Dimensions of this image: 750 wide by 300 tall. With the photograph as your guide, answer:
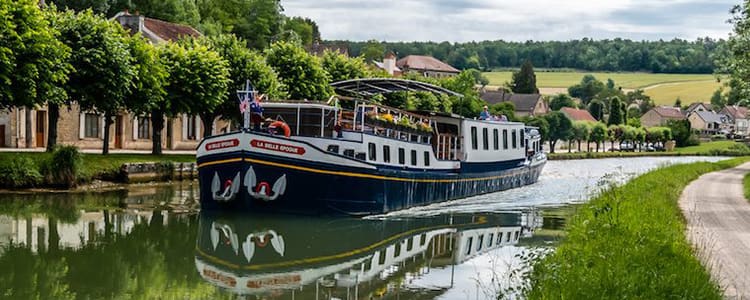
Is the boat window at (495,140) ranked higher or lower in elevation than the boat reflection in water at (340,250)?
higher

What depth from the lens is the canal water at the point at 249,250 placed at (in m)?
17.9

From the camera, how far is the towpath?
1505 centimetres

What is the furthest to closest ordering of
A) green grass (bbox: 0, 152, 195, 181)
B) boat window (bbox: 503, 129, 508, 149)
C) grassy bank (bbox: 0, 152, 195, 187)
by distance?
boat window (bbox: 503, 129, 508, 149) → green grass (bbox: 0, 152, 195, 181) → grassy bank (bbox: 0, 152, 195, 187)

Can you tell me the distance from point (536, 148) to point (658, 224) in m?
36.2

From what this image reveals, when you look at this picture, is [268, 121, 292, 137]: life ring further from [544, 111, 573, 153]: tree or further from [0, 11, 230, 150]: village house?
[544, 111, 573, 153]: tree

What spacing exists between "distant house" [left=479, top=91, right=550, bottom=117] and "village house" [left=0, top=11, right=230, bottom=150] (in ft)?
287

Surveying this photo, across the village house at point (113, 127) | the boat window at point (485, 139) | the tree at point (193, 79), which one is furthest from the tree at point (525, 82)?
the boat window at point (485, 139)

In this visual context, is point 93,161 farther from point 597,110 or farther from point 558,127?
point 597,110

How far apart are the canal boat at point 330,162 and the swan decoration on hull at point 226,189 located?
0.09ft

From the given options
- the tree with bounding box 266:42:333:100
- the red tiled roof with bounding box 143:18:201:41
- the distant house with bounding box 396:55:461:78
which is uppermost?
the distant house with bounding box 396:55:461:78

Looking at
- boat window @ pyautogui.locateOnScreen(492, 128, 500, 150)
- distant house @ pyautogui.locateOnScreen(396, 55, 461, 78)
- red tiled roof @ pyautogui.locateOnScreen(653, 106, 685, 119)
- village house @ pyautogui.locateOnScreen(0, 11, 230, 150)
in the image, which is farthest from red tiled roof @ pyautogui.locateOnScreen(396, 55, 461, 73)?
boat window @ pyautogui.locateOnScreen(492, 128, 500, 150)

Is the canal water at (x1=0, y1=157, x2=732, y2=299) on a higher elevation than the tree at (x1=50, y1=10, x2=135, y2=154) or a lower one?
lower

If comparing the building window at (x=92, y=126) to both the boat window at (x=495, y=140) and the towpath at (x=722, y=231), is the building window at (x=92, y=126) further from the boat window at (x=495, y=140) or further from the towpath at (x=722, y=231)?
the towpath at (x=722, y=231)

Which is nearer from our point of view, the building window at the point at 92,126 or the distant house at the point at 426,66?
the building window at the point at 92,126
